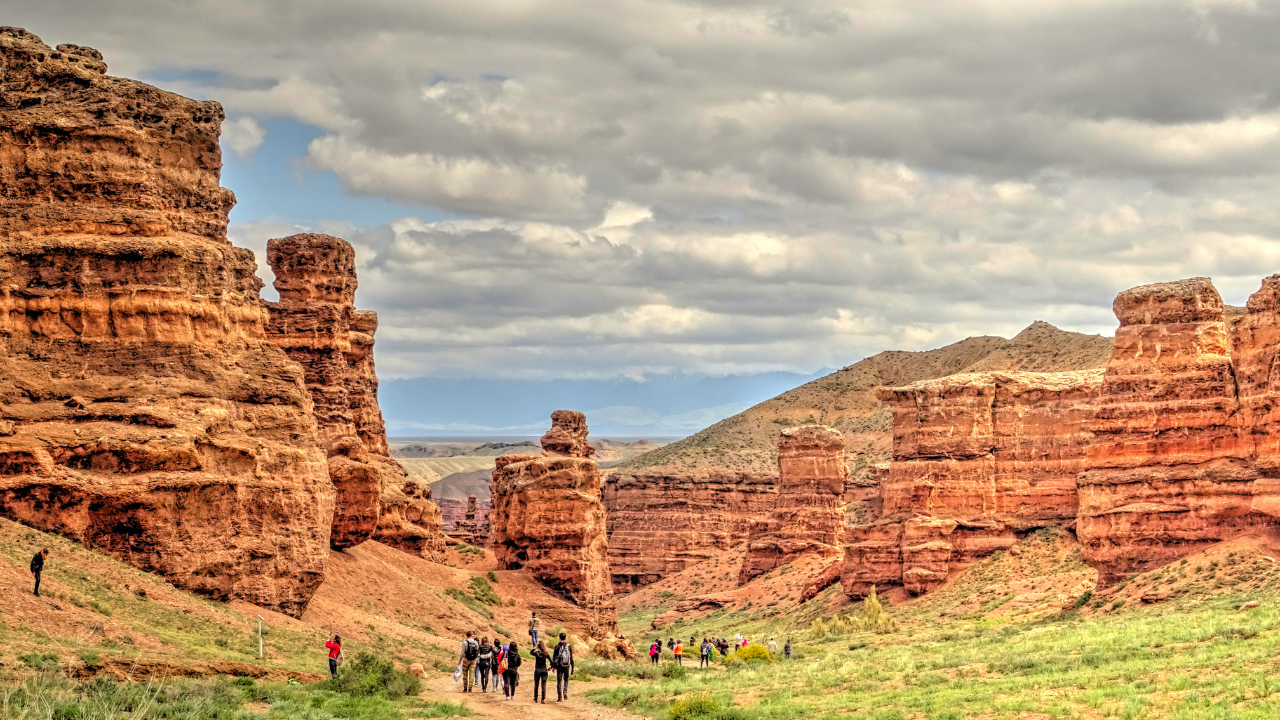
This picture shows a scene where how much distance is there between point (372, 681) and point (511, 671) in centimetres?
299

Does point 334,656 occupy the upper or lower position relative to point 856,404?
lower

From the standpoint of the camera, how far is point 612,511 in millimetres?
123438

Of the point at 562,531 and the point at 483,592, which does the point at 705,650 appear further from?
the point at 562,531

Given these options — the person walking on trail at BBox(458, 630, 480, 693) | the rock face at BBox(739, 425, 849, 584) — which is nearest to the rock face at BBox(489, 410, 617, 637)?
the person walking on trail at BBox(458, 630, 480, 693)

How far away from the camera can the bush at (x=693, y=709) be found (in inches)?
1096

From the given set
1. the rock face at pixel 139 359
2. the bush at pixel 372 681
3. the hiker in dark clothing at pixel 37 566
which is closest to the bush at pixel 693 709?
the bush at pixel 372 681

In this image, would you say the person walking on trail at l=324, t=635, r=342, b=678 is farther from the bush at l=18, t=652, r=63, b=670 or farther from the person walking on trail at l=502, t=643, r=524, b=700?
the bush at l=18, t=652, r=63, b=670

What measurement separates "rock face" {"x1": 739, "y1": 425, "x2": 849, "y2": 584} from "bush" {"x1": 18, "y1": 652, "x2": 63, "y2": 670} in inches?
2708

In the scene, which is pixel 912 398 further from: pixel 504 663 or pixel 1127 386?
pixel 504 663

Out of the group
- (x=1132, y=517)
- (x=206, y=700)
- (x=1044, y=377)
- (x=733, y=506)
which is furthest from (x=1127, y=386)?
(x=733, y=506)

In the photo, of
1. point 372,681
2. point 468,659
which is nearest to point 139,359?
point 468,659

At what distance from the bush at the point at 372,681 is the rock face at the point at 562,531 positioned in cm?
2696

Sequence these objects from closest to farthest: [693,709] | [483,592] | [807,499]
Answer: [693,709]
[483,592]
[807,499]

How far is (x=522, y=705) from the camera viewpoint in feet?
96.7
